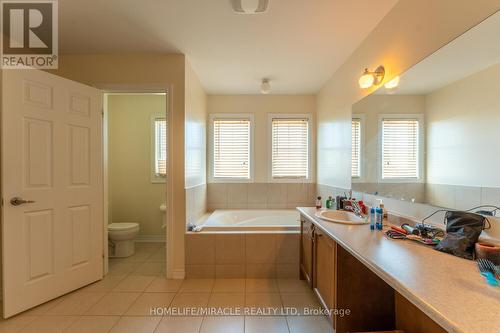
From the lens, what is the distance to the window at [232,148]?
3838 mm

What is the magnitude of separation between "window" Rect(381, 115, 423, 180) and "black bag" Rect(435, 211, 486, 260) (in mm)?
443

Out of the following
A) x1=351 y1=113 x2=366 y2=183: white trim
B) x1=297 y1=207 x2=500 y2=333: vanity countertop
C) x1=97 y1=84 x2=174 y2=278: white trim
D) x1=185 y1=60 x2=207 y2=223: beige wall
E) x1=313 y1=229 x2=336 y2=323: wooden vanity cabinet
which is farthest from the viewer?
x1=185 y1=60 x2=207 y2=223: beige wall

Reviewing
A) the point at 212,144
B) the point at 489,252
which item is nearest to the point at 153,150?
the point at 212,144

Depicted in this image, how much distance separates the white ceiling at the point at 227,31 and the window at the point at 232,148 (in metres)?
1.03

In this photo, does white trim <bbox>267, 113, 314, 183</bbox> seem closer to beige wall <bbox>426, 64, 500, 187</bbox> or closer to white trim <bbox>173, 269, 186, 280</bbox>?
white trim <bbox>173, 269, 186, 280</bbox>

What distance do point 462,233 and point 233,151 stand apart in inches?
120

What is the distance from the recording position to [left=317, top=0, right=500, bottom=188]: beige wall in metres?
1.30

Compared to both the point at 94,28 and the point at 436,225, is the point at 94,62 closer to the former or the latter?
the point at 94,28

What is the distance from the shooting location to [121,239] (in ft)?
10.4

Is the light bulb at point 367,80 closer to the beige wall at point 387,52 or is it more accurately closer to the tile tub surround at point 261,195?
the beige wall at point 387,52

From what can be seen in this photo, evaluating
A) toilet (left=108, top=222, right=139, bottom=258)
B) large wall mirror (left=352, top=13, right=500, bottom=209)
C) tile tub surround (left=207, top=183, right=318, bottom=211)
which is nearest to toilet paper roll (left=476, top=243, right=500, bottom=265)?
large wall mirror (left=352, top=13, right=500, bottom=209)

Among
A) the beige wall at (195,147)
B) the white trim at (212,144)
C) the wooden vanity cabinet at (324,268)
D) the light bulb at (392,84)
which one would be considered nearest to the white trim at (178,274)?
the beige wall at (195,147)

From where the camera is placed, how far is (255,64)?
2.77 meters

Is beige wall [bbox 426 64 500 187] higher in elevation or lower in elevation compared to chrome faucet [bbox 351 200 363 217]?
higher
